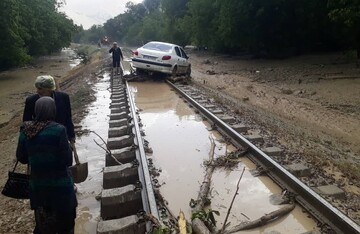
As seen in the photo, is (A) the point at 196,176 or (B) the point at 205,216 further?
(A) the point at 196,176

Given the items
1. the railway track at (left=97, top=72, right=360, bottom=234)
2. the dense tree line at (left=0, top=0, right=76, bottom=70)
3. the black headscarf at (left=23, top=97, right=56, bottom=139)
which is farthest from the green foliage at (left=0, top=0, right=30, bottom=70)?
the black headscarf at (left=23, top=97, right=56, bottom=139)

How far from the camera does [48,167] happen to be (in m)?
3.42

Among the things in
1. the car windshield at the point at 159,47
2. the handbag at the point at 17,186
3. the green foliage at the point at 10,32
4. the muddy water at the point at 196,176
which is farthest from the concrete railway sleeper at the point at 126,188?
the green foliage at the point at 10,32

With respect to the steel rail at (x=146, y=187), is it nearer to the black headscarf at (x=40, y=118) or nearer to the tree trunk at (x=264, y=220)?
the tree trunk at (x=264, y=220)

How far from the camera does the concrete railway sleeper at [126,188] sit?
13.6 ft

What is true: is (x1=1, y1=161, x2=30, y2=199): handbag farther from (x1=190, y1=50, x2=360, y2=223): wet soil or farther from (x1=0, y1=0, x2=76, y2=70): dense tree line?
(x1=0, y1=0, x2=76, y2=70): dense tree line

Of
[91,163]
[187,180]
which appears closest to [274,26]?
[91,163]

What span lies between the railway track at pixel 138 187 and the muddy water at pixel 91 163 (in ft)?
0.76

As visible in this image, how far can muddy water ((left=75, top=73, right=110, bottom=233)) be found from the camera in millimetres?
4848

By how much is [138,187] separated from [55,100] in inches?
63.3

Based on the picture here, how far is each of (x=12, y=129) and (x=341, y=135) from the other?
29.7 ft

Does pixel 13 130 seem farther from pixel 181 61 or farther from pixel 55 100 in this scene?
pixel 181 61

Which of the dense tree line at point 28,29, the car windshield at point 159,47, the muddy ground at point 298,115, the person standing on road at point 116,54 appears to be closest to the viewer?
the muddy ground at point 298,115

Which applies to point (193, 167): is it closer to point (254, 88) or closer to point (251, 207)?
point (251, 207)
